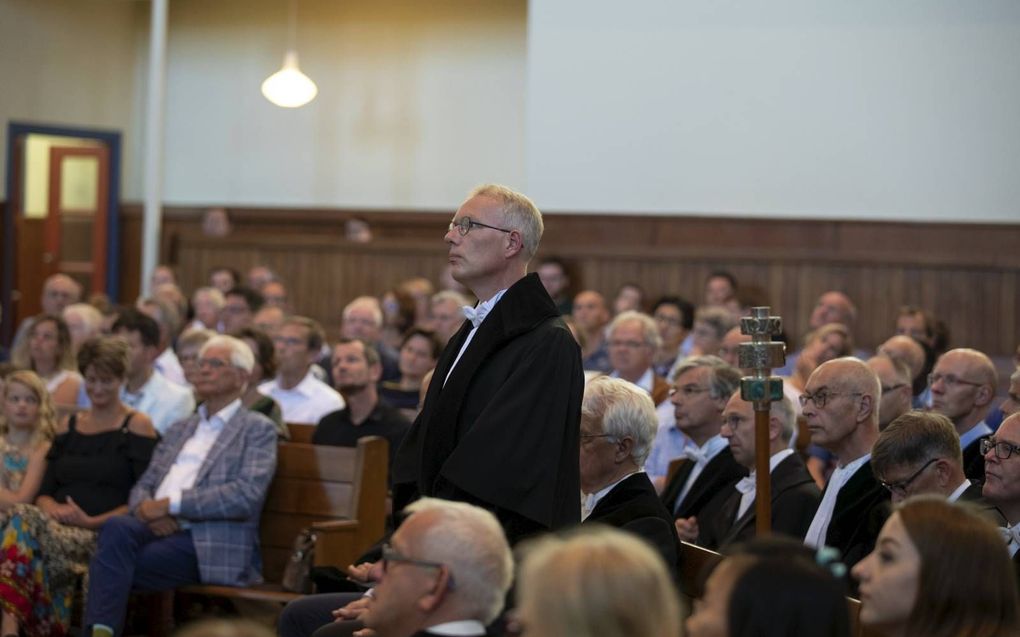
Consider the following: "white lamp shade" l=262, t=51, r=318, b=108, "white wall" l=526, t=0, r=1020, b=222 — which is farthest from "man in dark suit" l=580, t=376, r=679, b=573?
"white lamp shade" l=262, t=51, r=318, b=108

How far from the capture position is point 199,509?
19.4 feet

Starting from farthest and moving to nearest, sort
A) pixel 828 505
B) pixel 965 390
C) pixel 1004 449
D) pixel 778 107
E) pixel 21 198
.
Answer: pixel 21 198 → pixel 778 107 → pixel 965 390 → pixel 828 505 → pixel 1004 449

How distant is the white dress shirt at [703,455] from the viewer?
17.8 ft

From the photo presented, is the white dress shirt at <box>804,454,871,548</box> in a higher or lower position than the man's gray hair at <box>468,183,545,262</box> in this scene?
lower

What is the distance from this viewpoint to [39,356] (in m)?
8.21

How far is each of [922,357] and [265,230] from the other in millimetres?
8243

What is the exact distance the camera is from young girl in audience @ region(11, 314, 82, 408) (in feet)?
26.8

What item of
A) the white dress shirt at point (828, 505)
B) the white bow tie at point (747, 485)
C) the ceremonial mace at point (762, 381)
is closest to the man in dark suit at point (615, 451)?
the ceremonial mace at point (762, 381)

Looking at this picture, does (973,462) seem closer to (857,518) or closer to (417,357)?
(857,518)

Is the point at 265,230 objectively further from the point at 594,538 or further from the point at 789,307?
the point at 594,538

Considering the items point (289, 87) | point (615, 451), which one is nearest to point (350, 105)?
point (289, 87)

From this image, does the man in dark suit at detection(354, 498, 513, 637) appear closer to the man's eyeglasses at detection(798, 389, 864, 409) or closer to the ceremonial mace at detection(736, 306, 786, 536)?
the ceremonial mace at detection(736, 306, 786, 536)

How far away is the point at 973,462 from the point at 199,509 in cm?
301

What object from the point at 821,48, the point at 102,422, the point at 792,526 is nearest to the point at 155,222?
the point at 821,48
